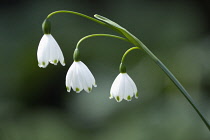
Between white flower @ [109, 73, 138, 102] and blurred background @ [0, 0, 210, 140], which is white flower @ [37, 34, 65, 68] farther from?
blurred background @ [0, 0, 210, 140]

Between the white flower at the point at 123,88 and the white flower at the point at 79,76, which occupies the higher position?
the white flower at the point at 79,76

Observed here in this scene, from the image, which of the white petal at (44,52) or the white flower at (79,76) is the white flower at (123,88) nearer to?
the white flower at (79,76)

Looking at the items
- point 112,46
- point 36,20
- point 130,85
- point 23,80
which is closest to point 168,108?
point 112,46

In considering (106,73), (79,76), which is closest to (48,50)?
(79,76)

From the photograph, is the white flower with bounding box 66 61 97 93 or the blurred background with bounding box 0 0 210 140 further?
the blurred background with bounding box 0 0 210 140

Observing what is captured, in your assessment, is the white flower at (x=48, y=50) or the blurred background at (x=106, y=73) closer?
the white flower at (x=48, y=50)

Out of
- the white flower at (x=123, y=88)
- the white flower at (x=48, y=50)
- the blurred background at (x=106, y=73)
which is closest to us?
the white flower at (x=48, y=50)

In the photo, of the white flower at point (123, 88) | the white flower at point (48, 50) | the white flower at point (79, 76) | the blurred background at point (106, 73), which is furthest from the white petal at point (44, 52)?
Answer: the blurred background at point (106, 73)

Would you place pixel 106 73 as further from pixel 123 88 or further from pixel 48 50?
pixel 48 50

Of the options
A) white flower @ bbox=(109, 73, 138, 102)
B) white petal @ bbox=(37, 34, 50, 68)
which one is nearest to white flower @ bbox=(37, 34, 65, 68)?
white petal @ bbox=(37, 34, 50, 68)
